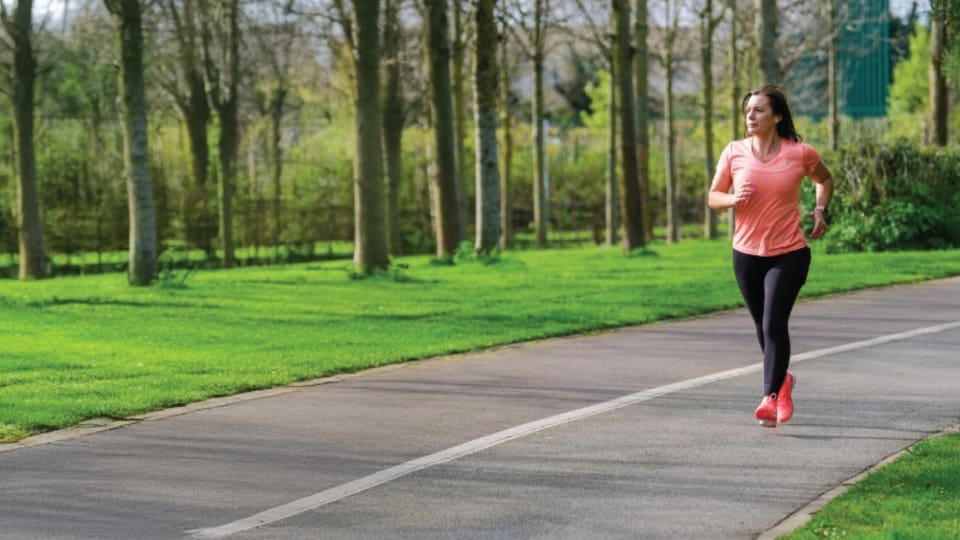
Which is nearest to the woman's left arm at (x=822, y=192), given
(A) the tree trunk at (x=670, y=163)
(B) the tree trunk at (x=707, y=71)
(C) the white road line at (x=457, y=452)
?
(C) the white road line at (x=457, y=452)

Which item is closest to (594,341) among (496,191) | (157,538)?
(157,538)

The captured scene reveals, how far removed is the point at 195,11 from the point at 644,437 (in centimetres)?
2948

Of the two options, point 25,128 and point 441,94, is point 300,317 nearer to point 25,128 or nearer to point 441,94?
point 441,94

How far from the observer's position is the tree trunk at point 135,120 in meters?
20.9

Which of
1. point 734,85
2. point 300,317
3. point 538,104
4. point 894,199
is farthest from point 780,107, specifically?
point 734,85

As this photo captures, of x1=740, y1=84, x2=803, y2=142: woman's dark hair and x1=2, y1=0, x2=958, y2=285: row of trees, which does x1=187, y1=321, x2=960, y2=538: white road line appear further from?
x1=2, y1=0, x2=958, y2=285: row of trees

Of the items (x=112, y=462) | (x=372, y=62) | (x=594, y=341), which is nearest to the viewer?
(x=112, y=462)

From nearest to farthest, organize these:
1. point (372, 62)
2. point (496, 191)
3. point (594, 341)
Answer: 1. point (594, 341)
2. point (372, 62)
3. point (496, 191)

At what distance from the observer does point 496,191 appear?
2734cm

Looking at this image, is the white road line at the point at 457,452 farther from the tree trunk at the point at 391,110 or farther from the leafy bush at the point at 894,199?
the tree trunk at the point at 391,110

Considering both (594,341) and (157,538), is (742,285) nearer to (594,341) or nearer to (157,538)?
(157,538)

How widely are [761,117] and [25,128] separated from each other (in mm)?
21697

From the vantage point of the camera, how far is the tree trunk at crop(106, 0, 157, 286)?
20875 millimetres

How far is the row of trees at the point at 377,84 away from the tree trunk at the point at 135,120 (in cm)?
2
